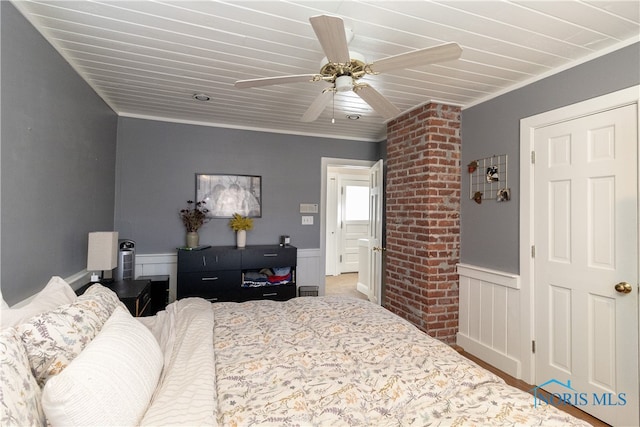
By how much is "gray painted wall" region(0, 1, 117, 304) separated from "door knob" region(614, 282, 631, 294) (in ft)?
11.5

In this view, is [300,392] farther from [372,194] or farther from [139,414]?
[372,194]

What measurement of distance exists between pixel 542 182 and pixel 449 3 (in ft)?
5.22

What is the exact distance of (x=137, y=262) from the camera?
3.59 metres

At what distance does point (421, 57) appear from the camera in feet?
4.99

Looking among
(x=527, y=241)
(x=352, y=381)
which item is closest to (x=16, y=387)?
(x=352, y=381)

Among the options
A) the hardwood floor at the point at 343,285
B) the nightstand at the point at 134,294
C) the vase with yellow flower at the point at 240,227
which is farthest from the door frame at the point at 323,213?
the nightstand at the point at 134,294

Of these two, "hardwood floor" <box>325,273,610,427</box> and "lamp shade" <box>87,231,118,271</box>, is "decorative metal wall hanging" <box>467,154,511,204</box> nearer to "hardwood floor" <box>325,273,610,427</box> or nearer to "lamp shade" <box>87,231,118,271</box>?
"hardwood floor" <box>325,273,610,427</box>

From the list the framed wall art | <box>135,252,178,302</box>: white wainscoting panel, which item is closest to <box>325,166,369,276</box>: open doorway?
the framed wall art

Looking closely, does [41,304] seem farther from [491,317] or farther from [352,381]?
[491,317]

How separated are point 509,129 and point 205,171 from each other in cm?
328

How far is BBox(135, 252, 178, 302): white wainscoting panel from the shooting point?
3611mm

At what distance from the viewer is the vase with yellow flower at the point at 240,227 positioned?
3805 millimetres

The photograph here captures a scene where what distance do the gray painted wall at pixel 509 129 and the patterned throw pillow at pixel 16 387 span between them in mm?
3034

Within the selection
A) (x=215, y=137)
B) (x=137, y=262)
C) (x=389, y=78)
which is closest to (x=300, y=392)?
(x=389, y=78)
